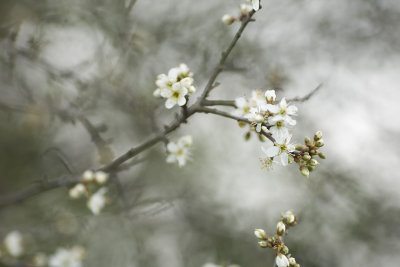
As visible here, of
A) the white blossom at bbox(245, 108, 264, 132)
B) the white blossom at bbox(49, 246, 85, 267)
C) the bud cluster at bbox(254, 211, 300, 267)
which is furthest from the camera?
the white blossom at bbox(49, 246, 85, 267)

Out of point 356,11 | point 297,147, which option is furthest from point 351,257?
point 297,147

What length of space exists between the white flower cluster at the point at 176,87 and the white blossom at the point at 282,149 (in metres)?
0.51

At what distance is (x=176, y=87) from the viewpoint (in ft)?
5.94

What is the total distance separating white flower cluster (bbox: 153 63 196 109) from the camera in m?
1.79

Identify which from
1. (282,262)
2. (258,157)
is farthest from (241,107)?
(258,157)

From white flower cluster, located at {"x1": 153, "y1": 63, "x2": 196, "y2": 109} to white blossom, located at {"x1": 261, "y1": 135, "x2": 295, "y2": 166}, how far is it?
51 centimetres

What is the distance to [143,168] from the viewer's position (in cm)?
506

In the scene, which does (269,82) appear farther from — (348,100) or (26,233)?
(26,233)

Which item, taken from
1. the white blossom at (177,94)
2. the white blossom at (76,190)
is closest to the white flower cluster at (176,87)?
the white blossom at (177,94)

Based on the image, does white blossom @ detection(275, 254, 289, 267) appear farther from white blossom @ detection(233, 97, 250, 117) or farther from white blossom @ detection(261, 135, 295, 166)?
white blossom @ detection(233, 97, 250, 117)

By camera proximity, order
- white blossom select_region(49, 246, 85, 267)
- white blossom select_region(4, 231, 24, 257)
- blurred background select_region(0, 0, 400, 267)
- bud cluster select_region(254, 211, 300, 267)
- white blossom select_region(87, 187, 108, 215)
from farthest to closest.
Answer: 1. blurred background select_region(0, 0, 400, 267)
2. white blossom select_region(49, 246, 85, 267)
3. white blossom select_region(4, 231, 24, 257)
4. white blossom select_region(87, 187, 108, 215)
5. bud cluster select_region(254, 211, 300, 267)

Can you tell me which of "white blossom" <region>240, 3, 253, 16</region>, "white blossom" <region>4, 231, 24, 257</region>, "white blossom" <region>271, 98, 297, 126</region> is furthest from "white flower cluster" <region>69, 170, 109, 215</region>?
"white blossom" <region>240, 3, 253, 16</region>

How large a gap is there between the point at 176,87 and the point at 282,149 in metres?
0.64

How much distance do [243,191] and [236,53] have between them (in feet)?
8.31
